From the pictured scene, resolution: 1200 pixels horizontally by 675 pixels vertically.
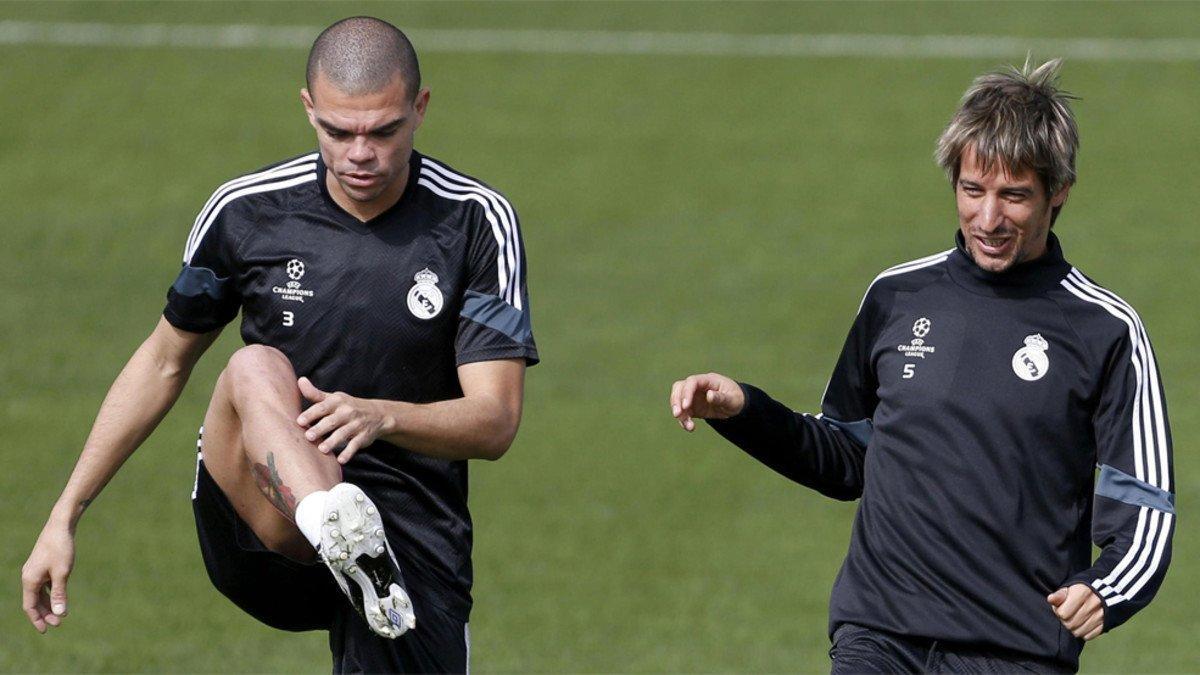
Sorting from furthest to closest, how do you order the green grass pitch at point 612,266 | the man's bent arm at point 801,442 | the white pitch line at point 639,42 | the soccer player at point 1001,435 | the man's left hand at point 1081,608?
the white pitch line at point 639,42, the green grass pitch at point 612,266, the man's bent arm at point 801,442, the soccer player at point 1001,435, the man's left hand at point 1081,608

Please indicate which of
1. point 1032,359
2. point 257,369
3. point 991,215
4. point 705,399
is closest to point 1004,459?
point 1032,359

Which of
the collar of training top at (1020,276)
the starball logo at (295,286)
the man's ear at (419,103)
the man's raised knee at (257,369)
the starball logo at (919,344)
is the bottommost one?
the man's raised knee at (257,369)

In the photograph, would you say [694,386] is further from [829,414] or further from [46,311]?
[46,311]

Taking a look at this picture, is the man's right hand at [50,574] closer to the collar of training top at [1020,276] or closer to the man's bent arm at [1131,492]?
the collar of training top at [1020,276]

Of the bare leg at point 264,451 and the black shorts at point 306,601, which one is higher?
the bare leg at point 264,451

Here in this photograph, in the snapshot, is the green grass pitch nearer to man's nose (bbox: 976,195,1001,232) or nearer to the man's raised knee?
the man's raised knee

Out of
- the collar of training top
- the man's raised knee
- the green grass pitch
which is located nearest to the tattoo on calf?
the man's raised knee

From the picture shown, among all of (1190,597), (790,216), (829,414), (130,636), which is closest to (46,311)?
(130,636)

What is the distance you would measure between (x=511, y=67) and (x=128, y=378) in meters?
13.6

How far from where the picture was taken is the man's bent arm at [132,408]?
6.10m

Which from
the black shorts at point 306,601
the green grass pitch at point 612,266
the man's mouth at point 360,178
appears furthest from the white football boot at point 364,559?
the green grass pitch at point 612,266

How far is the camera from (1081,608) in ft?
17.2

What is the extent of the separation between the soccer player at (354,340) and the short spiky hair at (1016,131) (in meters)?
1.47

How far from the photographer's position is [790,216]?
1678cm
